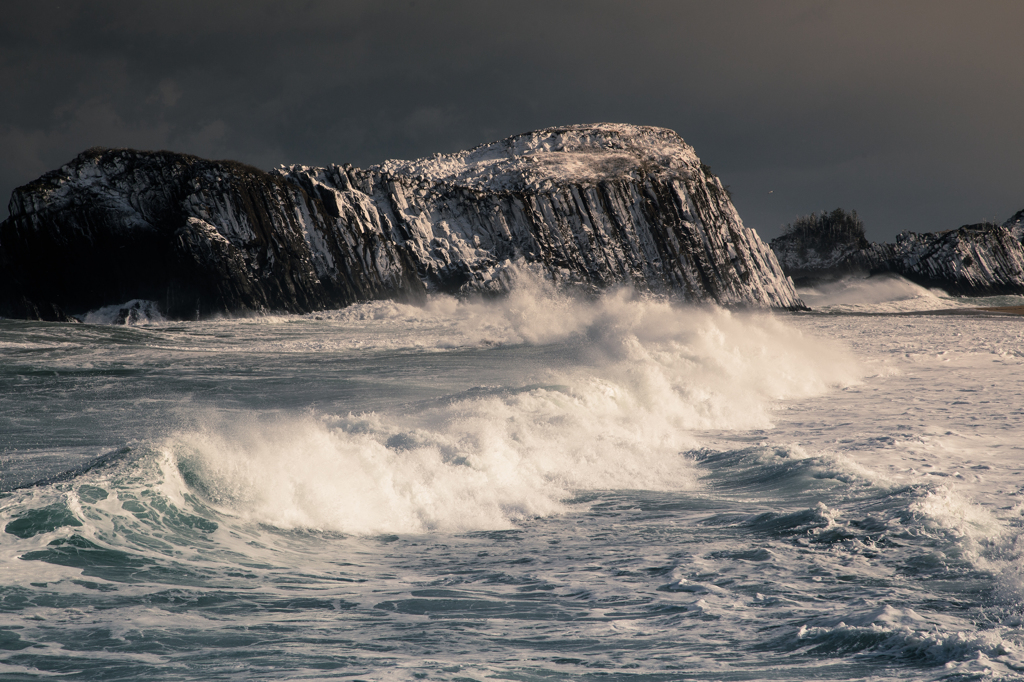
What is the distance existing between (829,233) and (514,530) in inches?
3047

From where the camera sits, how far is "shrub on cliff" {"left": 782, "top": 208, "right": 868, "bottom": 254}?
237ft

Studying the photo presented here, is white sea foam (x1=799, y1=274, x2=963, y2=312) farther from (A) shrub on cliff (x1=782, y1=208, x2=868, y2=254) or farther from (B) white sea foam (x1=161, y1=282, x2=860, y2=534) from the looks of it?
(B) white sea foam (x1=161, y1=282, x2=860, y2=534)

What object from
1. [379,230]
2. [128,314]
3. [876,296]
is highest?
[379,230]

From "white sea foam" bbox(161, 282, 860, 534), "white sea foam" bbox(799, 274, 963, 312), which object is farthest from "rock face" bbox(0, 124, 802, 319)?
"white sea foam" bbox(161, 282, 860, 534)

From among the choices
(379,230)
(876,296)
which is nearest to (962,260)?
(876,296)

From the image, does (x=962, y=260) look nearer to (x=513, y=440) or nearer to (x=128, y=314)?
(x=128, y=314)

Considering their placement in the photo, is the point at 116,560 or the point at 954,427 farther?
the point at 954,427

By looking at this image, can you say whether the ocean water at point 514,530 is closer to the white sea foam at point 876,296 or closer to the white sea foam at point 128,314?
the white sea foam at point 128,314

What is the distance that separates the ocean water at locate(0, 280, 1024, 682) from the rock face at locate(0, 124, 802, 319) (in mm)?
18942

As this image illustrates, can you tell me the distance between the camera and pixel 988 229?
59.8 meters

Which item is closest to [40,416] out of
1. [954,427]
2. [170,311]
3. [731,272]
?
[954,427]

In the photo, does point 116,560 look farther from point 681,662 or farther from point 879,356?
point 879,356

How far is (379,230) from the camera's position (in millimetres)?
37156

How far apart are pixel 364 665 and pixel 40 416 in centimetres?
852
